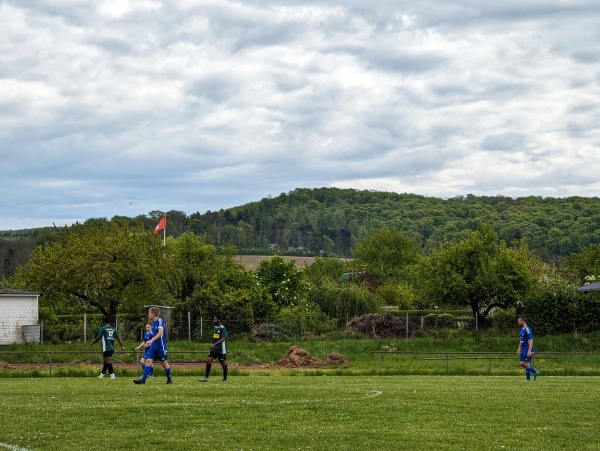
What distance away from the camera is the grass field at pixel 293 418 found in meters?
12.8

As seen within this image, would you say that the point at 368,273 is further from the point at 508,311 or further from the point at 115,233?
the point at 115,233

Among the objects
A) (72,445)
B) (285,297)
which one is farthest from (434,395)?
(285,297)

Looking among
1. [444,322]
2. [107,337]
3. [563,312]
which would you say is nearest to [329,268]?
[444,322]

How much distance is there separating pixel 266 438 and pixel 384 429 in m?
2.17

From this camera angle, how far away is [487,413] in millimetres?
16625

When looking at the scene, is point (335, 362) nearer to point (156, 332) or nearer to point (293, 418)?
point (156, 332)

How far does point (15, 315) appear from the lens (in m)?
52.7

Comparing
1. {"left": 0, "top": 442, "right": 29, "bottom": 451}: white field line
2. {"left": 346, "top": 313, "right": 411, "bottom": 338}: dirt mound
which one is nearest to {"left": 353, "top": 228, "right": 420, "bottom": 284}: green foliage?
{"left": 346, "top": 313, "right": 411, "bottom": 338}: dirt mound

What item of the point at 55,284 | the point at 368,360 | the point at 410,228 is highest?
the point at 410,228

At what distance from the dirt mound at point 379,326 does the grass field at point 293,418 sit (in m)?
33.1

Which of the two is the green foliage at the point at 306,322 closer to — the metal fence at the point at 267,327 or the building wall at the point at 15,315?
the metal fence at the point at 267,327

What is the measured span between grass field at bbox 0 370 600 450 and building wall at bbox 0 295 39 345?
31.7m

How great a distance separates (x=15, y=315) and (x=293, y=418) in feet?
134

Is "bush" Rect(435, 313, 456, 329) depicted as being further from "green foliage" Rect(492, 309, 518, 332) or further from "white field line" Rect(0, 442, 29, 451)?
"white field line" Rect(0, 442, 29, 451)
